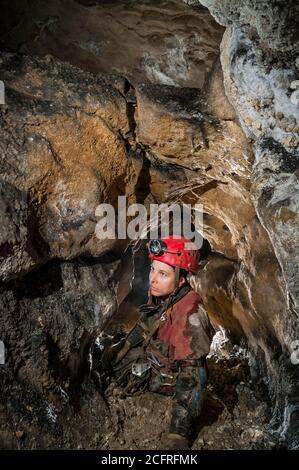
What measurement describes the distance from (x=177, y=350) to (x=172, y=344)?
0.15 m

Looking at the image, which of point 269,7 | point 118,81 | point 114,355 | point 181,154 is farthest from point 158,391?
point 269,7

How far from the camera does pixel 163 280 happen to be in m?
3.77

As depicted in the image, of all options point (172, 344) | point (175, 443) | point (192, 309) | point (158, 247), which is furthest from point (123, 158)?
point (175, 443)

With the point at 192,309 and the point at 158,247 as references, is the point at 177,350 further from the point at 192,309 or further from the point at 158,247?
the point at 158,247

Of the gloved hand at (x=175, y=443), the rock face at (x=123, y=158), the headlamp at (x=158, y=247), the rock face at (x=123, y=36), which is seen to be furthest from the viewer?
the headlamp at (x=158, y=247)

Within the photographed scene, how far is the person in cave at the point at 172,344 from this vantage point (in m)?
2.92

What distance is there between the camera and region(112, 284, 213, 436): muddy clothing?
2914 millimetres

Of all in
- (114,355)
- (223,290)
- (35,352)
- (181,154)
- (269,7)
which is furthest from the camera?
(223,290)

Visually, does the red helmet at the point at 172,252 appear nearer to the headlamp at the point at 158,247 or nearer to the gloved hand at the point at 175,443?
the headlamp at the point at 158,247

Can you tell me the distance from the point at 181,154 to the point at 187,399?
2.02 metres

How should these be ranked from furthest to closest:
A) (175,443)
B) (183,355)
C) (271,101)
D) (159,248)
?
1. (159,248)
2. (183,355)
3. (175,443)
4. (271,101)

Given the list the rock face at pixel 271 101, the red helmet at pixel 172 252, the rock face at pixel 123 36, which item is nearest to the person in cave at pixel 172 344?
the red helmet at pixel 172 252

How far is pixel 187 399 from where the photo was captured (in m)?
2.91

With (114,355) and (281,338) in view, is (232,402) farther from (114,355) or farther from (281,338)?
(114,355)
